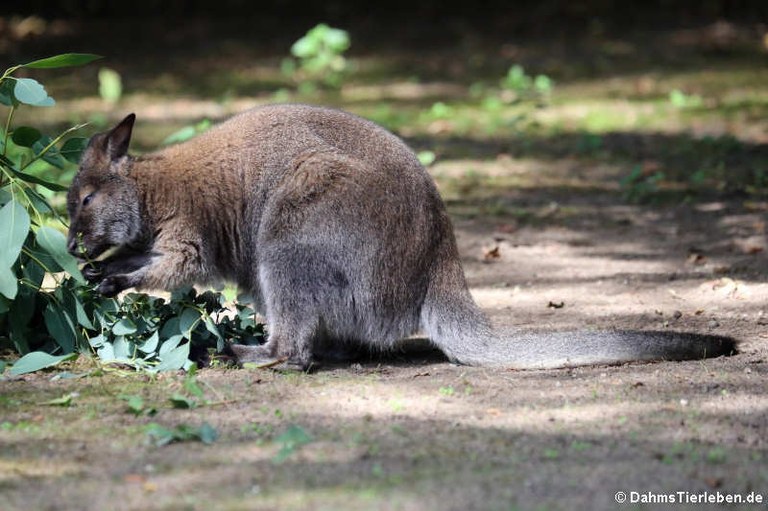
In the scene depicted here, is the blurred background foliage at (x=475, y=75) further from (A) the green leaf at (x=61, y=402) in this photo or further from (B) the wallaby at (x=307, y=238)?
(A) the green leaf at (x=61, y=402)

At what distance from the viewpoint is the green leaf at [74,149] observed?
489 centimetres

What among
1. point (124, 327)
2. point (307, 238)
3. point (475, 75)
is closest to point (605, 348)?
point (307, 238)

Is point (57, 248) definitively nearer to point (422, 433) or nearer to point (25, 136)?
point (25, 136)

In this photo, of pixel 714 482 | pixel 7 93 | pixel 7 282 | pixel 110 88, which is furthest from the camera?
pixel 110 88

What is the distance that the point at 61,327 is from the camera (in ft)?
14.7

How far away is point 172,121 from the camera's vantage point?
9773 mm

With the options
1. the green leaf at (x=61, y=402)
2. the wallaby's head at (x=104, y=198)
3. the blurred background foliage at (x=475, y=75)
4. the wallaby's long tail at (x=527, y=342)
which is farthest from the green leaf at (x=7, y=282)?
the blurred background foliage at (x=475, y=75)

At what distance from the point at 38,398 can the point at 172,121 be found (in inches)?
238

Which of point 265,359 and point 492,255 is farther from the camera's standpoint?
point 492,255

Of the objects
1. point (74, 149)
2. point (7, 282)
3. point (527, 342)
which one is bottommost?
point (527, 342)

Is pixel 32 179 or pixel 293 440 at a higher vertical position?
pixel 32 179

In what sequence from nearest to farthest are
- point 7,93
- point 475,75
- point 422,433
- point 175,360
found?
point 422,433
point 175,360
point 7,93
point 475,75

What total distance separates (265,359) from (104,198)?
3.33 ft

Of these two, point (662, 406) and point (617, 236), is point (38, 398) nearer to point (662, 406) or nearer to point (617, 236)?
point (662, 406)
